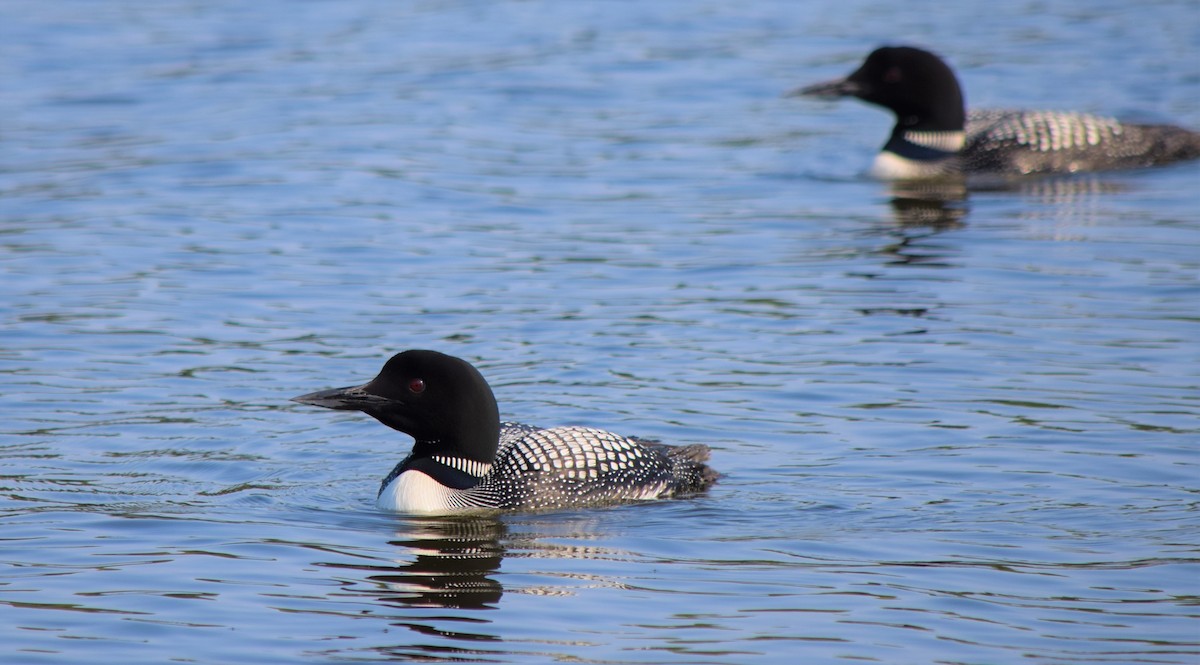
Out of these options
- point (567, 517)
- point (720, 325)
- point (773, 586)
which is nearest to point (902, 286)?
point (720, 325)

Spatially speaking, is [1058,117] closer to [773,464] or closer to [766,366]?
[766,366]

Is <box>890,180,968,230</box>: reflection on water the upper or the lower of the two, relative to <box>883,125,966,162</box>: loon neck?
lower

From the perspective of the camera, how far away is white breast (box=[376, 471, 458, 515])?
691cm

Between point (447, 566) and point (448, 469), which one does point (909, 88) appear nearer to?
point (448, 469)

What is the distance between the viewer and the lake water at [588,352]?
5898 millimetres

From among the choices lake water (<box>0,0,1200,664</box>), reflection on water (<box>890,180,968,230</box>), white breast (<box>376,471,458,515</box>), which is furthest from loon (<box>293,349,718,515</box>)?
reflection on water (<box>890,180,968,230</box>)

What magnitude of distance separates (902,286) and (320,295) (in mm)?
3173

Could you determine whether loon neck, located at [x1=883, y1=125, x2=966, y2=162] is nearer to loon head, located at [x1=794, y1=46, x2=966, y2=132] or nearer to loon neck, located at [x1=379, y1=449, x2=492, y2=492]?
loon head, located at [x1=794, y1=46, x2=966, y2=132]

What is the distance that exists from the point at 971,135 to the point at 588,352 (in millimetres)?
5385

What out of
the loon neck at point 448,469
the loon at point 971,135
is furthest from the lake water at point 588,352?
the loon at point 971,135

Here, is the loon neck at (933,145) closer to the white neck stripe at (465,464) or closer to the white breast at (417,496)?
the white neck stripe at (465,464)

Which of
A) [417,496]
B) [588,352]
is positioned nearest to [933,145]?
[588,352]

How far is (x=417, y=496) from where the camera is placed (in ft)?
22.7

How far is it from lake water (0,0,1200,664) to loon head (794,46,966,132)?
0.64m
